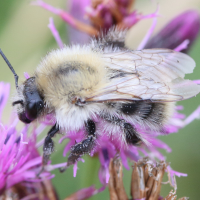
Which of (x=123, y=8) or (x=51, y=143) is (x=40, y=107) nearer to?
(x=51, y=143)

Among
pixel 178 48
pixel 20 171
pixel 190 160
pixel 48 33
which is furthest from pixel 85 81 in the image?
pixel 48 33

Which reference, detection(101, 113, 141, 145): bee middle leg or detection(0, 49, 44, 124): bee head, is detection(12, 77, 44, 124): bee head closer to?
detection(0, 49, 44, 124): bee head

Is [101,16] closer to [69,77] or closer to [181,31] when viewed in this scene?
[181,31]

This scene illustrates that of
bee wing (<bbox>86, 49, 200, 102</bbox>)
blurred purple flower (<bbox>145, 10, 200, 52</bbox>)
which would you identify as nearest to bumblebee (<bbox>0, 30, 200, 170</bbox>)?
bee wing (<bbox>86, 49, 200, 102</bbox>)

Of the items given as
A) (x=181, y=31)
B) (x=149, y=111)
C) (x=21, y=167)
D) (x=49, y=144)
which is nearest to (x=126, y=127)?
(x=149, y=111)

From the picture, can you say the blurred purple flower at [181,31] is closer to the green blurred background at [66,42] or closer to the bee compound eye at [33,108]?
the green blurred background at [66,42]

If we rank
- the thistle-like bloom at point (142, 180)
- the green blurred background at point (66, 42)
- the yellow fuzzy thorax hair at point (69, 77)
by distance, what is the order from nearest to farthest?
the yellow fuzzy thorax hair at point (69, 77)
the thistle-like bloom at point (142, 180)
the green blurred background at point (66, 42)

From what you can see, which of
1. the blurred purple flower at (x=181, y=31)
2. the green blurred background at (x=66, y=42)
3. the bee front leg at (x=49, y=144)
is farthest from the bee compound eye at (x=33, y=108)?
the blurred purple flower at (x=181, y=31)
